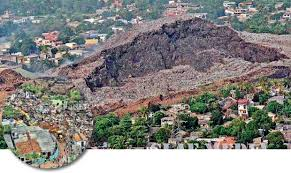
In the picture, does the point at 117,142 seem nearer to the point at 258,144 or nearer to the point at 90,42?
the point at 258,144

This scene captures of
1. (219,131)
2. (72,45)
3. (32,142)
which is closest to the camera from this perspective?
(32,142)

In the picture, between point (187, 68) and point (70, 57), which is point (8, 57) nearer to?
point (70, 57)

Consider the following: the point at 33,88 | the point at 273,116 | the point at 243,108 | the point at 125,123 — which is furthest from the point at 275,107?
the point at 33,88

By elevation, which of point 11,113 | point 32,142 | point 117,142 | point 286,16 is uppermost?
point 286,16

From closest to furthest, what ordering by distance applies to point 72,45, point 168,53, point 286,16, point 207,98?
1. point 207,98
2. point 168,53
3. point 286,16
4. point 72,45

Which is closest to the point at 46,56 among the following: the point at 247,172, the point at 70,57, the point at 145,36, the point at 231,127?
the point at 70,57

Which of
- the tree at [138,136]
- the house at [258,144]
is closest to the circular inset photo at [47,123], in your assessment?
the tree at [138,136]
